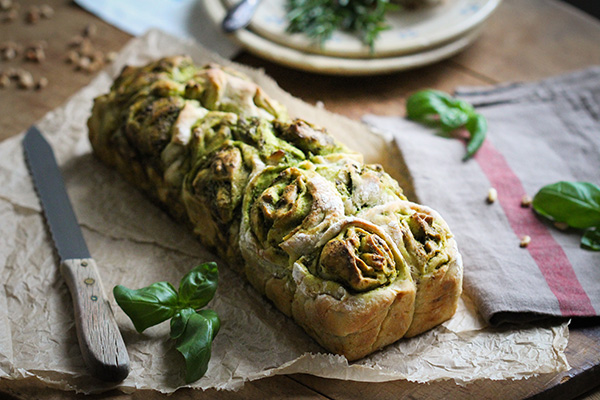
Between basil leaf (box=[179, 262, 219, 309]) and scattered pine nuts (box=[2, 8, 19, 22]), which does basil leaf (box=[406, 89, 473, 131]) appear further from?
scattered pine nuts (box=[2, 8, 19, 22])

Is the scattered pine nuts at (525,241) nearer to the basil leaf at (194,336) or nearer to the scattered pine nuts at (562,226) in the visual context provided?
the scattered pine nuts at (562,226)

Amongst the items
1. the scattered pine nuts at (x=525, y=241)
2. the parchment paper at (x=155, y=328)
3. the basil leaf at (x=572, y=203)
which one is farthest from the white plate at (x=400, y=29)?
the scattered pine nuts at (x=525, y=241)

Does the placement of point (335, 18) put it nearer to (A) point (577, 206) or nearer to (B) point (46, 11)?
(A) point (577, 206)

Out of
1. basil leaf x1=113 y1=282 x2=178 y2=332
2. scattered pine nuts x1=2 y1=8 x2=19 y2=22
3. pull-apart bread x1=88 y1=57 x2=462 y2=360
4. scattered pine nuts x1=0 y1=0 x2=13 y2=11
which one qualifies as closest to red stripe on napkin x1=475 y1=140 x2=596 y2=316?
pull-apart bread x1=88 y1=57 x2=462 y2=360

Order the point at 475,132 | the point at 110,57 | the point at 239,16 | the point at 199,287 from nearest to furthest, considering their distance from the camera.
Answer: the point at 199,287, the point at 475,132, the point at 239,16, the point at 110,57

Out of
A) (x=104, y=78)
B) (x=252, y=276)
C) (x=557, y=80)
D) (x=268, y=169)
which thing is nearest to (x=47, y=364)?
(x=252, y=276)

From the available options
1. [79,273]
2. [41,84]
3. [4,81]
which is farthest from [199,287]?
[4,81]

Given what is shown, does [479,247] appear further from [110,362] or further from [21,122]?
[21,122]
